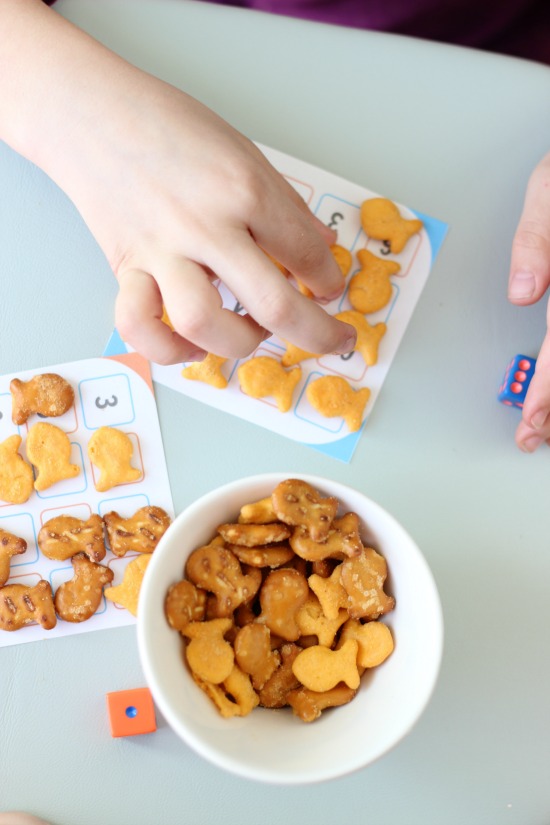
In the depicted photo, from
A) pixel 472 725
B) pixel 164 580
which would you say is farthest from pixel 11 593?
pixel 472 725

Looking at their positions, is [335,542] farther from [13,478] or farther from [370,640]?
[13,478]

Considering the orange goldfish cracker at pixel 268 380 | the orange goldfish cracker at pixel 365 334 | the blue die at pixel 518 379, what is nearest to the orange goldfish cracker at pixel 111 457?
the orange goldfish cracker at pixel 268 380

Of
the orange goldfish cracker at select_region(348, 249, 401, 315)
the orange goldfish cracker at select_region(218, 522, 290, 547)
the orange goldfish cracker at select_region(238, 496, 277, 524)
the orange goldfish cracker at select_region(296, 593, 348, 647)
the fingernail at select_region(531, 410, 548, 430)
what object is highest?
the orange goldfish cracker at select_region(348, 249, 401, 315)

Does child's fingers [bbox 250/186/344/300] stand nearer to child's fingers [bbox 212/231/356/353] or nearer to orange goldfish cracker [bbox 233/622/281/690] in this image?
child's fingers [bbox 212/231/356/353]

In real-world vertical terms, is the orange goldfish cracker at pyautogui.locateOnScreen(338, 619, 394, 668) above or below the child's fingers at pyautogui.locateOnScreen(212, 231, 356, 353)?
below

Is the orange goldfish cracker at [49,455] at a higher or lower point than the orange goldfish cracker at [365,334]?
lower

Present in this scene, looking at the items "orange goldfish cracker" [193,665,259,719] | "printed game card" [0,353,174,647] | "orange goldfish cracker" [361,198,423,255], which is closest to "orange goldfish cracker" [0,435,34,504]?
"printed game card" [0,353,174,647]

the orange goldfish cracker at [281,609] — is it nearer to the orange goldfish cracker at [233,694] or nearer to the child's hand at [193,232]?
the orange goldfish cracker at [233,694]
